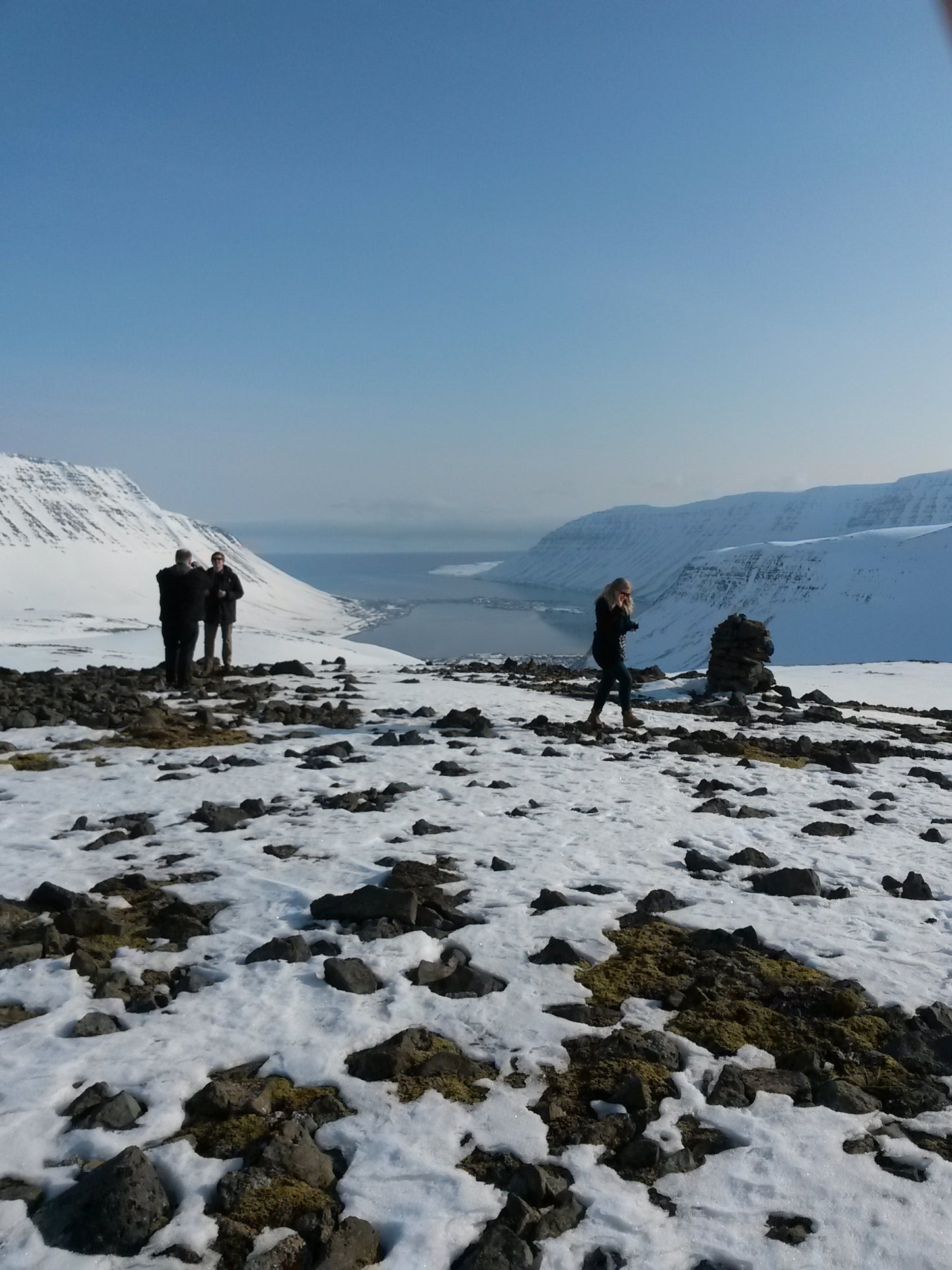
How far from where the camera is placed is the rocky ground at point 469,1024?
3447mm

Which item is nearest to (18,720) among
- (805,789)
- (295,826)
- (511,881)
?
(295,826)

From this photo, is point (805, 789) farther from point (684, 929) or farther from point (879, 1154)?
point (879, 1154)

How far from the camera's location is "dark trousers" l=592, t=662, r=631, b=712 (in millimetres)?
14320

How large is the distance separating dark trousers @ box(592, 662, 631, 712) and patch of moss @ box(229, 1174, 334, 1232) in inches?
432

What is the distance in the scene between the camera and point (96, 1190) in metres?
3.44

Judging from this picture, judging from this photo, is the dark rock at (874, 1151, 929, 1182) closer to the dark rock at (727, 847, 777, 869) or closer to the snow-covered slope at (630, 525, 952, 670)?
the dark rock at (727, 847, 777, 869)

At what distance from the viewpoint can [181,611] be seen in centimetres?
1648

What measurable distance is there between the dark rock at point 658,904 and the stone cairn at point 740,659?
1655 cm

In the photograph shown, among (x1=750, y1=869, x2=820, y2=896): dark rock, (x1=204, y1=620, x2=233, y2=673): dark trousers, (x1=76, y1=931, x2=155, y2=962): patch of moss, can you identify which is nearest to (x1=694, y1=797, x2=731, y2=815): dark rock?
(x1=750, y1=869, x2=820, y2=896): dark rock

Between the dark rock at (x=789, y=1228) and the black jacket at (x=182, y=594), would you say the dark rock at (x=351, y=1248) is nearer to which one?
the dark rock at (x=789, y=1228)

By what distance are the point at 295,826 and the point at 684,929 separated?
413 cm

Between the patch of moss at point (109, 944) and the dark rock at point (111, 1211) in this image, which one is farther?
the patch of moss at point (109, 944)

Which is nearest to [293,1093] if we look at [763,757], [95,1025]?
[95,1025]

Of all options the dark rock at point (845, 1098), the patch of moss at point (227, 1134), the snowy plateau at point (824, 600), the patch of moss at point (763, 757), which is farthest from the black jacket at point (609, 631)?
the snowy plateau at point (824, 600)
